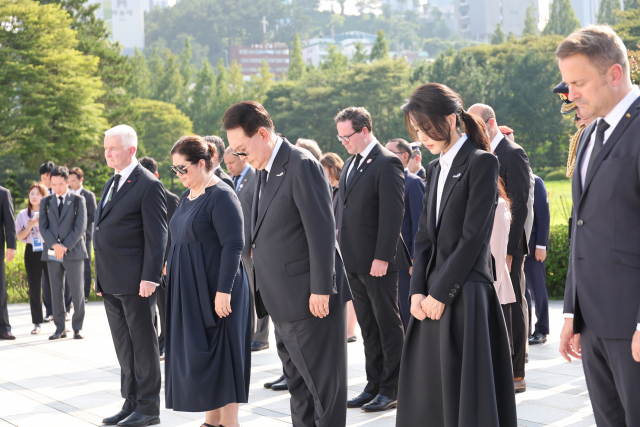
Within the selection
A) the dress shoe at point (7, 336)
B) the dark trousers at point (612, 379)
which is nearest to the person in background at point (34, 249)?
the dress shoe at point (7, 336)

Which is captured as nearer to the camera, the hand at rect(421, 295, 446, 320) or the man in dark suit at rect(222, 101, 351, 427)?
the hand at rect(421, 295, 446, 320)

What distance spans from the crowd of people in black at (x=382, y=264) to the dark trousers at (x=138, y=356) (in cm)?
1

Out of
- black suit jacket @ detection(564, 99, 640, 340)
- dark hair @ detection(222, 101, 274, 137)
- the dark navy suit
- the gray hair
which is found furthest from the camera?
the dark navy suit

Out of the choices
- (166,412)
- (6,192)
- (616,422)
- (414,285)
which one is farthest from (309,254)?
(6,192)

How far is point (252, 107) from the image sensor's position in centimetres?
374

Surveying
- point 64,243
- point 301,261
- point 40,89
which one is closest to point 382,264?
point 301,261

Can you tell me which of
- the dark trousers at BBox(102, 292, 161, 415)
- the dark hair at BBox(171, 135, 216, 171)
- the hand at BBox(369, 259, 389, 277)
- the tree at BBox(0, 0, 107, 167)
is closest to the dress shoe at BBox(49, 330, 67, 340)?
the dark trousers at BBox(102, 292, 161, 415)

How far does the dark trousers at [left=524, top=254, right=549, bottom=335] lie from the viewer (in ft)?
23.3

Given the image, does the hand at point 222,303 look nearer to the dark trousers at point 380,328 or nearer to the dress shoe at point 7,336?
the dark trousers at point 380,328

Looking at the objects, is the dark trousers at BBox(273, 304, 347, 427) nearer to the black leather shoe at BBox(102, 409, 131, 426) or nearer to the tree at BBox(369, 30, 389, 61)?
the black leather shoe at BBox(102, 409, 131, 426)

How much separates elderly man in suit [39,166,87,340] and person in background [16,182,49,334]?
750 mm

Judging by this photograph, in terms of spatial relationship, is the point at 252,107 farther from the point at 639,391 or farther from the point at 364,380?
the point at 364,380

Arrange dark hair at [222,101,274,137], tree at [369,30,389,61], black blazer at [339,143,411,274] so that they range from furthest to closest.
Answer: tree at [369,30,389,61] → black blazer at [339,143,411,274] → dark hair at [222,101,274,137]

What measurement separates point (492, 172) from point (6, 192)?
23.1 feet
